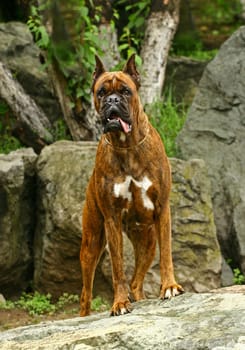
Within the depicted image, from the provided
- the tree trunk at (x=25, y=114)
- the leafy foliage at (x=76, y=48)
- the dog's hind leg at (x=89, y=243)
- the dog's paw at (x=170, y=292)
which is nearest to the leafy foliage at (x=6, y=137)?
the tree trunk at (x=25, y=114)

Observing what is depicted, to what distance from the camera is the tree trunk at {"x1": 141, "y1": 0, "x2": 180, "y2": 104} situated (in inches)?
474

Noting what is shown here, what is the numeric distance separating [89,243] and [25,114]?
15.2ft

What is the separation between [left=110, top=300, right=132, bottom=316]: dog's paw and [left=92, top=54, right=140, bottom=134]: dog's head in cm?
120

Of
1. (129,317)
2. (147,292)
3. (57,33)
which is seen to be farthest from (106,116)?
(57,33)

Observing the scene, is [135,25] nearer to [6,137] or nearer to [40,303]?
[6,137]

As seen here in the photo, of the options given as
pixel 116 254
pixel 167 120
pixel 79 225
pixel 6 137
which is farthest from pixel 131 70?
pixel 6 137

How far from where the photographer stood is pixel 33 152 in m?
10.8

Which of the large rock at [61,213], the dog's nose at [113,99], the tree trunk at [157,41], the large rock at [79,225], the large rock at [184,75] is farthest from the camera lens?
the large rock at [184,75]

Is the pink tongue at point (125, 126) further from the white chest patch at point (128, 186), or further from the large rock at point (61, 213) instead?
the large rock at point (61, 213)

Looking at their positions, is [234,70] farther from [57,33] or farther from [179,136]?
[57,33]

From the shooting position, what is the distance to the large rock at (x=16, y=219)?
395 inches

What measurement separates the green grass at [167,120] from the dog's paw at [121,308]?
16.5 ft

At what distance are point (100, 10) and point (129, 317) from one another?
6306 mm

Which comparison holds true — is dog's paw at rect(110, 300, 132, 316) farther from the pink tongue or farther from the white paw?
the pink tongue
